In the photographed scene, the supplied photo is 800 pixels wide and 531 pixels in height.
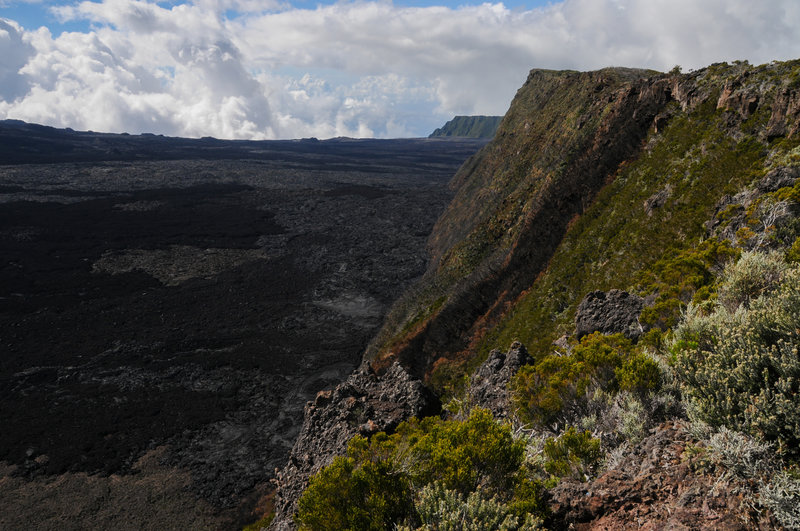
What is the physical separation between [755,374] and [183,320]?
48.4m

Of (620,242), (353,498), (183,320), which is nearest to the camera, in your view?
(353,498)

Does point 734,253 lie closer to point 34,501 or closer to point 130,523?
point 130,523

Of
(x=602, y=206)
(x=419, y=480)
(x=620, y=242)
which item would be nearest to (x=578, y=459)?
(x=419, y=480)

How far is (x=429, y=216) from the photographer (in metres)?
96.5

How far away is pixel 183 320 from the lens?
4556cm

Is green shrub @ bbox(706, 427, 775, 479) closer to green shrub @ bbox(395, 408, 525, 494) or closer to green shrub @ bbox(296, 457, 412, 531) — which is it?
green shrub @ bbox(395, 408, 525, 494)

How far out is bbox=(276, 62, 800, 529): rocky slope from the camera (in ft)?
21.0

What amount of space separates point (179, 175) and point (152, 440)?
432 ft

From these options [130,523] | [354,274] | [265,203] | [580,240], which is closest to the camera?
[130,523]

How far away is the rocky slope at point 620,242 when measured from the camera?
6.39 metres

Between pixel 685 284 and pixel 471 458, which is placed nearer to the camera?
pixel 471 458

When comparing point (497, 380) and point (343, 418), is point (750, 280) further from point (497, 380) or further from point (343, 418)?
point (343, 418)

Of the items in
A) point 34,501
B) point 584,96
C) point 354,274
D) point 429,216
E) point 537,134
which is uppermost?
point 584,96

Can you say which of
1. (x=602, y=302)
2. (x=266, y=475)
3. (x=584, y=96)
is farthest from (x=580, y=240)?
(x=584, y=96)
